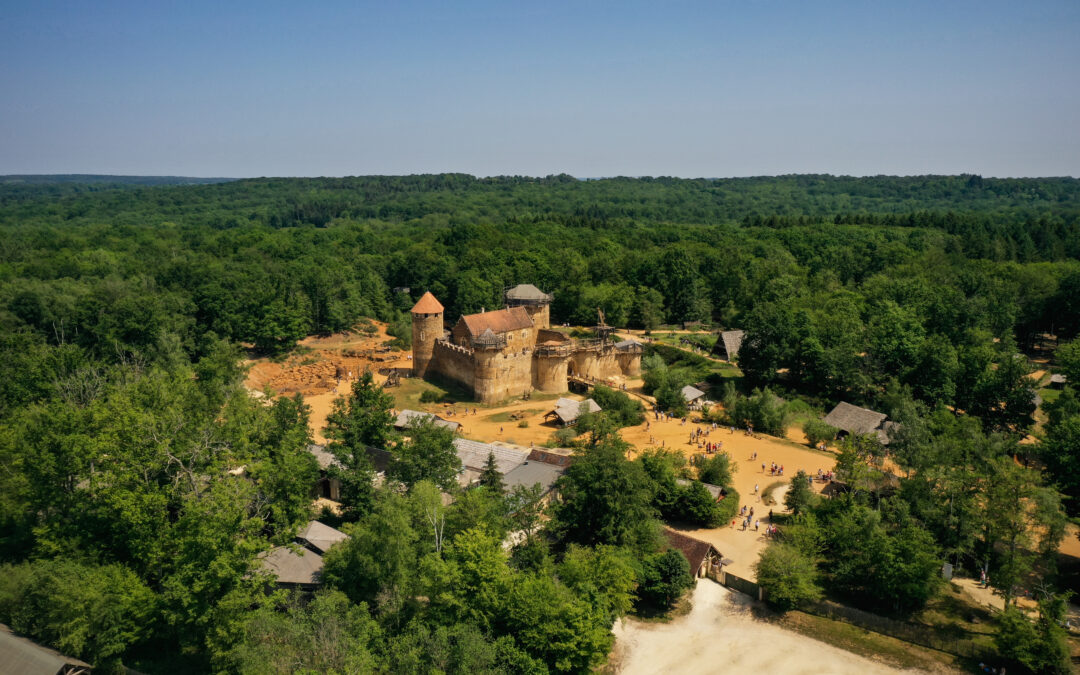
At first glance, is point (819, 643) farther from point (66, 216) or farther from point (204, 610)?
point (66, 216)

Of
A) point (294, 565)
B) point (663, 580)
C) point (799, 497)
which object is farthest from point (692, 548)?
point (294, 565)

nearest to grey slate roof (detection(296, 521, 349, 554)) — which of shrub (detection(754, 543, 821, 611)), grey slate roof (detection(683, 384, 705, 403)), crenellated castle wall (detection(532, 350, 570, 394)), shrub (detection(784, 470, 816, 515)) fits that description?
shrub (detection(754, 543, 821, 611))

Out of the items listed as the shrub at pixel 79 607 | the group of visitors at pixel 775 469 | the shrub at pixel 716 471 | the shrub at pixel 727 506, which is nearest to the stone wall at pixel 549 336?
the group of visitors at pixel 775 469

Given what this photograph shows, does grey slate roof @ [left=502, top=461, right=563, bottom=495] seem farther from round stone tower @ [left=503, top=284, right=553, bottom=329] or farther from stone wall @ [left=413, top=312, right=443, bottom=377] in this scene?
round stone tower @ [left=503, top=284, right=553, bottom=329]

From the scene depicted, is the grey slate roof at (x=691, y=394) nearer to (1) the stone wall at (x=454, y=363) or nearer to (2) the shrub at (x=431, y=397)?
(1) the stone wall at (x=454, y=363)

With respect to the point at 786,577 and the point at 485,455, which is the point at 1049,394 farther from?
the point at 485,455

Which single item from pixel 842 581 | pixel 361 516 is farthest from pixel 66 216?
pixel 842 581

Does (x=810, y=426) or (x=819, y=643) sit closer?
(x=819, y=643)
